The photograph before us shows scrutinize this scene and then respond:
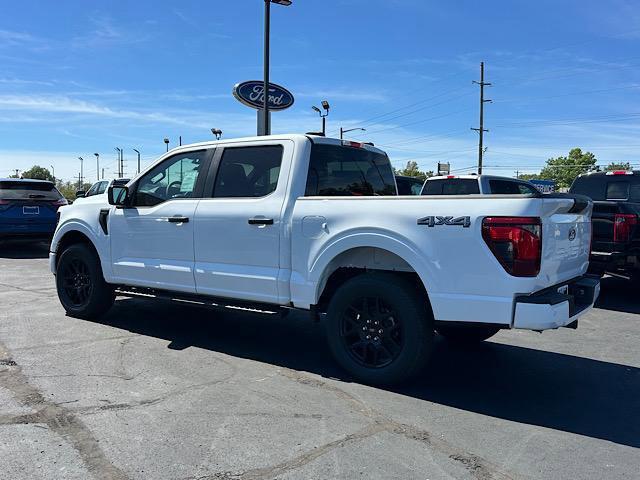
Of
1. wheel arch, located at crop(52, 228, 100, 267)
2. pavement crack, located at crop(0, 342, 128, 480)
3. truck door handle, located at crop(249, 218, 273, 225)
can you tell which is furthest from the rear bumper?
wheel arch, located at crop(52, 228, 100, 267)

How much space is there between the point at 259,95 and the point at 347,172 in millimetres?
13994

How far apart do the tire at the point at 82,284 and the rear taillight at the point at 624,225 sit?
22.1 ft

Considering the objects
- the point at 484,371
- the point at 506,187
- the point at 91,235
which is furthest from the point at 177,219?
the point at 506,187

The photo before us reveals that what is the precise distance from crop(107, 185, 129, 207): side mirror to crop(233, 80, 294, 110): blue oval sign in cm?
1233

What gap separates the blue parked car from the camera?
1280 cm

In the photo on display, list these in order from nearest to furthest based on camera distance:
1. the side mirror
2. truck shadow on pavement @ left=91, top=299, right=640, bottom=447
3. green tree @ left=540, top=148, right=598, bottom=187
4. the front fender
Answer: truck shadow on pavement @ left=91, top=299, right=640, bottom=447 → the side mirror → the front fender → green tree @ left=540, top=148, right=598, bottom=187

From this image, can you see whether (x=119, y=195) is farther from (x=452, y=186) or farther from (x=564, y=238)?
(x=452, y=186)

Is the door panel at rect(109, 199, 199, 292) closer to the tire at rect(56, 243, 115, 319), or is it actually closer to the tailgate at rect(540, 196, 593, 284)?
the tire at rect(56, 243, 115, 319)

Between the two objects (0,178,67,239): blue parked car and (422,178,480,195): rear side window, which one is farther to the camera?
(0,178,67,239): blue parked car

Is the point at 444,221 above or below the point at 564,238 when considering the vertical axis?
above

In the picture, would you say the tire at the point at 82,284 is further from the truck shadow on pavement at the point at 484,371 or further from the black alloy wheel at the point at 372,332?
the black alloy wheel at the point at 372,332

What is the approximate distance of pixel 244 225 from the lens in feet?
17.0

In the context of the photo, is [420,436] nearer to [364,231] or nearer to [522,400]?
[522,400]

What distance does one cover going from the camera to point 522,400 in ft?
14.6
